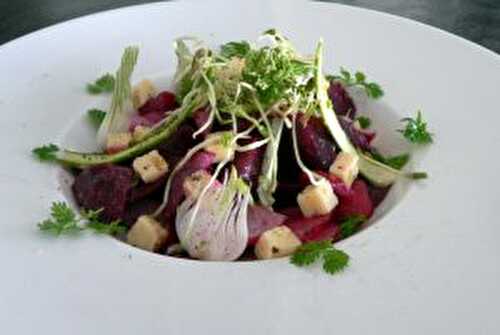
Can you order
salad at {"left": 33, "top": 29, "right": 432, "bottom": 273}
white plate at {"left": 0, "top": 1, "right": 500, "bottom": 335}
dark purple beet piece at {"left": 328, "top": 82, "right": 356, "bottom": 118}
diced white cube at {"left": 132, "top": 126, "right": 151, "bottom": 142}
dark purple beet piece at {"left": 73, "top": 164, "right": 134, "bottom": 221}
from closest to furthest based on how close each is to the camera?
white plate at {"left": 0, "top": 1, "right": 500, "bottom": 335}, salad at {"left": 33, "top": 29, "right": 432, "bottom": 273}, dark purple beet piece at {"left": 73, "top": 164, "right": 134, "bottom": 221}, diced white cube at {"left": 132, "top": 126, "right": 151, "bottom": 142}, dark purple beet piece at {"left": 328, "top": 82, "right": 356, "bottom": 118}

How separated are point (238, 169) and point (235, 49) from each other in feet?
1.70

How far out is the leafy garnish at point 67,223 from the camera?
127 centimetres

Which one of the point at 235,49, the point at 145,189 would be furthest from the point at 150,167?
the point at 235,49

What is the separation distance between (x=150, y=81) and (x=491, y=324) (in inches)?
41.6

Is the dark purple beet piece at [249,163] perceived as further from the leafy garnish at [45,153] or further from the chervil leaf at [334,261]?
the leafy garnish at [45,153]

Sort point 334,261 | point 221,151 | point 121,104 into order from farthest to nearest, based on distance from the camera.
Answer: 1. point 121,104
2. point 221,151
3. point 334,261

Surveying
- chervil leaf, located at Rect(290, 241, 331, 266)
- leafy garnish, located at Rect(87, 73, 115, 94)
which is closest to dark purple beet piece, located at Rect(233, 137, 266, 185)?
chervil leaf, located at Rect(290, 241, 331, 266)

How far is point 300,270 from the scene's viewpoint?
1174mm

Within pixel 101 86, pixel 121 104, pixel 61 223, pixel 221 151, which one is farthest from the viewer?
pixel 101 86

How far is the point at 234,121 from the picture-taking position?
144cm

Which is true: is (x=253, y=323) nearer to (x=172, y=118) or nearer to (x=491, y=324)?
(x=491, y=324)

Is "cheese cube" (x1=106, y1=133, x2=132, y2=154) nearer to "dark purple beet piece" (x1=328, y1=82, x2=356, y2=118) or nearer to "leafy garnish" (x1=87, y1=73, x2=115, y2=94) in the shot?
"leafy garnish" (x1=87, y1=73, x2=115, y2=94)

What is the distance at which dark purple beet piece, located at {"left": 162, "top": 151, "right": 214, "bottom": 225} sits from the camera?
1392 mm

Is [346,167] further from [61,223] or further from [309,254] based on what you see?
[61,223]
